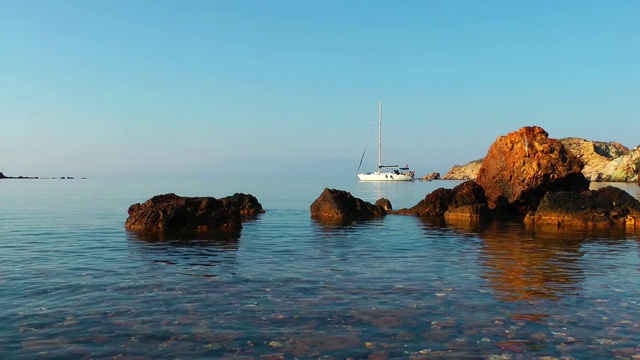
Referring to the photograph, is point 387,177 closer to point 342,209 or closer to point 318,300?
point 342,209

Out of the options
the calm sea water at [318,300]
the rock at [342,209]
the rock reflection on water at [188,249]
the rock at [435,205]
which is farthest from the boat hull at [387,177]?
the calm sea water at [318,300]

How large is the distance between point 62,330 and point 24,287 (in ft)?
15.3

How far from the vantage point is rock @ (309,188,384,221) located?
130 feet

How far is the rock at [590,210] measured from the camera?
103ft

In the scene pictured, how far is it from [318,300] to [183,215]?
18451 mm

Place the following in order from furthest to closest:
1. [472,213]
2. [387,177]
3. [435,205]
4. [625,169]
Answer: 1. [387,177]
2. [625,169]
3. [435,205]
4. [472,213]

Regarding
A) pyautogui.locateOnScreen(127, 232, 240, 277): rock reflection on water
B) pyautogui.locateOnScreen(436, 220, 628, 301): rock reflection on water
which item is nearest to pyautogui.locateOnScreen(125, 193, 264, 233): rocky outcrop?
pyautogui.locateOnScreen(127, 232, 240, 277): rock reflection on water

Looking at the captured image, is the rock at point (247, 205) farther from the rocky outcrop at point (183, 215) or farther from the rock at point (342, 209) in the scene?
the rocky outcrop at point (183, 215)

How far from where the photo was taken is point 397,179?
191 metres

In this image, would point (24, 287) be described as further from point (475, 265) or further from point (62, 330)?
point (475, 265)

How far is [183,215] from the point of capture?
28.9 m

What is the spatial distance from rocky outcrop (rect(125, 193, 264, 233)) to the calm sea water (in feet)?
16.5

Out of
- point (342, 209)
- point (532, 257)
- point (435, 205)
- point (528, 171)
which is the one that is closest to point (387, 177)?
point (435, 205)

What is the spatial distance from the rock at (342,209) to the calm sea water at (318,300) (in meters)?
16.1
